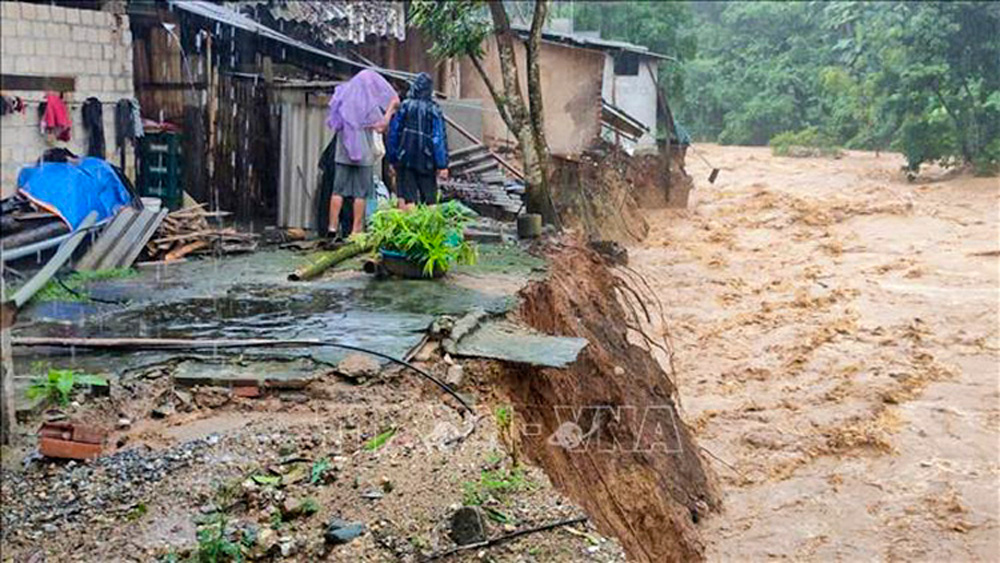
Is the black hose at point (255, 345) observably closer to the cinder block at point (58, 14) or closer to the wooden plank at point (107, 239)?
the wooden plank at point (107, 239)

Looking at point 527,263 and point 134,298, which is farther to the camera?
point 527,263

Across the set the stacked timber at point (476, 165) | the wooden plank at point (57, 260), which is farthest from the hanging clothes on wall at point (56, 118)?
the stacked timber at point (476, 165)

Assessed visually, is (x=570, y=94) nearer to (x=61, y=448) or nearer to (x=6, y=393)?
(x=61, y=448)

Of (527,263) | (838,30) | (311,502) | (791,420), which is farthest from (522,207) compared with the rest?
(838,30)

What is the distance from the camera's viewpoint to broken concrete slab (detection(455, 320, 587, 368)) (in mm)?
5352

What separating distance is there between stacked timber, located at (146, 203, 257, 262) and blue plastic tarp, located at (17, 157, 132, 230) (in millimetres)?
421

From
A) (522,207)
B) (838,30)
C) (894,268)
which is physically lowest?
(894,268)

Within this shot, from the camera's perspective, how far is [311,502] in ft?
12.3

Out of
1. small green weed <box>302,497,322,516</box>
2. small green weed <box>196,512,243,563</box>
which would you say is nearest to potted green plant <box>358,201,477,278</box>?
small green weed <box>302,497,322,516</box>

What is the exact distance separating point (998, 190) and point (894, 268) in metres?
2.68

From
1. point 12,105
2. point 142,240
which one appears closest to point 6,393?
point 12,105

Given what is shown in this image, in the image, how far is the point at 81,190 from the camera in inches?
303

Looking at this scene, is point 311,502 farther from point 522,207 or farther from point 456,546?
point 522,207

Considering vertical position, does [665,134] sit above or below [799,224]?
above
